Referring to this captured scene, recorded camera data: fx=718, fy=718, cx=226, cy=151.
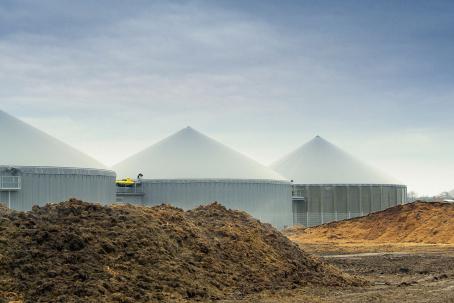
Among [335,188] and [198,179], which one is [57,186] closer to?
[198,179]

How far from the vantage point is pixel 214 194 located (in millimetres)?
60469

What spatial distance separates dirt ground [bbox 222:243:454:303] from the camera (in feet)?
67.6

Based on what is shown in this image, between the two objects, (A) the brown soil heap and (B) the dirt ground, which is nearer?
(A) the brown soil heap

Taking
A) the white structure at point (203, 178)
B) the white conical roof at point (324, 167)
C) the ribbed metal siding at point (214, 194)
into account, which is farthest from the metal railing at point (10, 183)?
the white conical roof at point (324, 167)

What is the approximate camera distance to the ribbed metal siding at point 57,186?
156 ft

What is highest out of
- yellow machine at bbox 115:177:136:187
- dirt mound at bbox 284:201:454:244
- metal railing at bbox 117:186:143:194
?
yellow machine at bbox 115:177:136:187

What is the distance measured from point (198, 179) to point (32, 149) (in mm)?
15157

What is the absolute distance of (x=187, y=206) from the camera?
60031 mm

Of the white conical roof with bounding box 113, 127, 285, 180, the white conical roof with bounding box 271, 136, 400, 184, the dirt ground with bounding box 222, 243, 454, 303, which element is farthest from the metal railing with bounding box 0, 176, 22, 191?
the white conical roof with bounding box 271, 136, 400, 184

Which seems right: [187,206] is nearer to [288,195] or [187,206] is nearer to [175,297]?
[288,195]

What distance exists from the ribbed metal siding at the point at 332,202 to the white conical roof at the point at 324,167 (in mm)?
713

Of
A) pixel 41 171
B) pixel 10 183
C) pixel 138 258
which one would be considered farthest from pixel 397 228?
pixel 138 258

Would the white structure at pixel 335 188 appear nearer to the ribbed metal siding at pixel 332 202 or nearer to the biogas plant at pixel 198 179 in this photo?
the ribbed metal siding at pixel 332 202

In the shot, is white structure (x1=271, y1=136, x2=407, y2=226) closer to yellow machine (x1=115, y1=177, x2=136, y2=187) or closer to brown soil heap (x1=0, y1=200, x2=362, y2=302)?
yellow machine (x1=115, y1=177, x2=136, y2=187)
